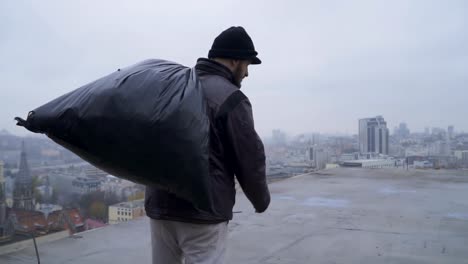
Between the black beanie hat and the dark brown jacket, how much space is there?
0.14 meters

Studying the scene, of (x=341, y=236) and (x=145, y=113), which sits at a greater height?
(x=145, y=113)

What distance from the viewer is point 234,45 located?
1.66 m

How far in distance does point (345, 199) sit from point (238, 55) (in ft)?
12.1

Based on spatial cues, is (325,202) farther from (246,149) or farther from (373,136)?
(373,136)

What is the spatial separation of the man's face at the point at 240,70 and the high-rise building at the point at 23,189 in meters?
2.12

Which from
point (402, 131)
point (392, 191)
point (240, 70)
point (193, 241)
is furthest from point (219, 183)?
point (402, 131)

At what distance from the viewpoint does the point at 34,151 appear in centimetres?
377

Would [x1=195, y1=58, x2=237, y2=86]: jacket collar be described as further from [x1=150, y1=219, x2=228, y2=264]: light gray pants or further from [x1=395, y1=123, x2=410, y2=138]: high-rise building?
[x1=395, y1=123, x2=410, y2=138]: high-rise building

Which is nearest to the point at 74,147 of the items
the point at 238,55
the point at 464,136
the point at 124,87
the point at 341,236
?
the point at 124,87

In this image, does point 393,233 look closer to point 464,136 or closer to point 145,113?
point 145,113

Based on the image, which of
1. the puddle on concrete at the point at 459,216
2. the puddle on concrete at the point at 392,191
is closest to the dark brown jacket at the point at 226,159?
the puddle on concrete at the point at 459,216

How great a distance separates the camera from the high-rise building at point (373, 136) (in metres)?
10.4

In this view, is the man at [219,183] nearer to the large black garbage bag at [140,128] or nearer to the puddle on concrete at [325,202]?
the large black garbage bag at [140,128]

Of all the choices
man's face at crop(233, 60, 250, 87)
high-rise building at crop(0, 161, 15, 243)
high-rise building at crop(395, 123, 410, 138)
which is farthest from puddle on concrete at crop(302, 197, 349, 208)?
high-rise building at crop(395, 123, 410, 138)
